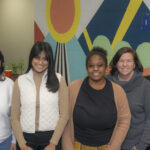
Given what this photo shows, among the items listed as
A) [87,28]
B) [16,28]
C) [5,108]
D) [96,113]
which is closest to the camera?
[96,113]

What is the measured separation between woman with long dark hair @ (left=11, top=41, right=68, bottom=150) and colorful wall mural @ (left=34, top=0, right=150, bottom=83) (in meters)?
1.07

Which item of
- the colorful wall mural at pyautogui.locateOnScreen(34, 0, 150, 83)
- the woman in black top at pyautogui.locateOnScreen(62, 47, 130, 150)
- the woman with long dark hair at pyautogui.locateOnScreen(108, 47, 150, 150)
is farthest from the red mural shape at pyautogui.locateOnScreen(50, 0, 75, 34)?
the woman in black top at pyautogui.locateOnScreen(62, 47, 130, 150)

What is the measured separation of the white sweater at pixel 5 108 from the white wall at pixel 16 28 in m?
2.83

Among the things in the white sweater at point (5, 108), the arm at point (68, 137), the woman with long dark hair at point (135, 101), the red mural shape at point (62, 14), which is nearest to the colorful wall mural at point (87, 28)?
the red mural shape at point (62, 14)

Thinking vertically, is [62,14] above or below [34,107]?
above

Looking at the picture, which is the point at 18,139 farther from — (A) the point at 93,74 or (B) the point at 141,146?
(B) the point at 141,146

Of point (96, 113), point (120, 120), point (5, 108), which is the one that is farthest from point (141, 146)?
point (5, 108)

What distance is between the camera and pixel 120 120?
1620 millimetres

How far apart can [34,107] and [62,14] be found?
207 cm

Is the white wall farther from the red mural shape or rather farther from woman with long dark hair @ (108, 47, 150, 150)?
woman with long dark hair @ (108, 47, 150, 150)

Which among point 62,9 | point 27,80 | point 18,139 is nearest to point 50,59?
point 27,80

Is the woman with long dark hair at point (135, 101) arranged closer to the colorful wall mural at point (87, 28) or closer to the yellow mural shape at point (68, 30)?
the colorful wall mural at point (87, 28)

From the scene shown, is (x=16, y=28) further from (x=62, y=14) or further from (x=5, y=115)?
(x=5, y=115)

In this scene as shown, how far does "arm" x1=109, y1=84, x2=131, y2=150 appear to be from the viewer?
159cm
